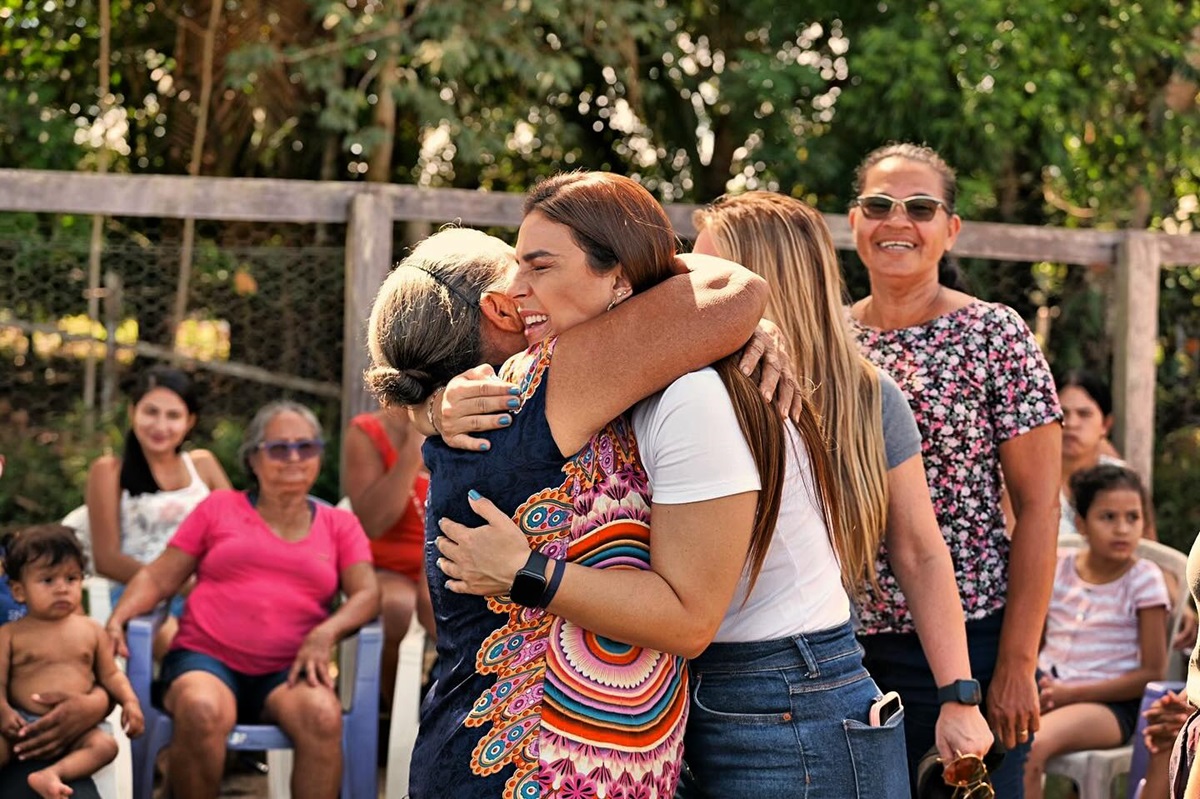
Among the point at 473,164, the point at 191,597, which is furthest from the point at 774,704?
the point at 473,164

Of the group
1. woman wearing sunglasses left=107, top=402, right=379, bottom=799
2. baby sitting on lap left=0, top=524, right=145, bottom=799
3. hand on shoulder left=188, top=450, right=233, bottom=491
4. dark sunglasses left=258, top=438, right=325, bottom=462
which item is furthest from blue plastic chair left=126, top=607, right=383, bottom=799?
hand on shoulder left=188, top=450, right=233, bottom=491

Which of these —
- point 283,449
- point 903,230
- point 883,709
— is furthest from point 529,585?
point 283,449

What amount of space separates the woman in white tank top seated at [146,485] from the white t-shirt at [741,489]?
10.1ft

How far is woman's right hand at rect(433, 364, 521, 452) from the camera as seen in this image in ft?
6.00

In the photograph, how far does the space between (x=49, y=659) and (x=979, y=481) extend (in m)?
2.42

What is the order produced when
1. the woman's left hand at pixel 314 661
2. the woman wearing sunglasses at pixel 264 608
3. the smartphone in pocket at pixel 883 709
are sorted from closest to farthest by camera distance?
1. the smartphone in pocket at pixel 883 709
2. the woman wearing sunglasses at pixel 264 608
3. the woman's left hand at pixel 314 661

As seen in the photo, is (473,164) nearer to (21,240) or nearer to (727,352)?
(21,240)

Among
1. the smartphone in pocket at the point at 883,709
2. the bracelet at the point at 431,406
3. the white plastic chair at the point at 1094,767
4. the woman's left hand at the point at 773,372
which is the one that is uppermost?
the woman's left hand at the point at 773,372

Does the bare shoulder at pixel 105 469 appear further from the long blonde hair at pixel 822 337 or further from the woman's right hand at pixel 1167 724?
the woman's right hand at pixel 1167 724

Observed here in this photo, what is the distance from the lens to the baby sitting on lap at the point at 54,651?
3609mm

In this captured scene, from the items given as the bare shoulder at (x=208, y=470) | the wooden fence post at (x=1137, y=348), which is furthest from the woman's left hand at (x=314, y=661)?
the wooden fence post at (x=1137, y=348)

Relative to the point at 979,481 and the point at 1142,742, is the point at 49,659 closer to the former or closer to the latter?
the point at 979,481

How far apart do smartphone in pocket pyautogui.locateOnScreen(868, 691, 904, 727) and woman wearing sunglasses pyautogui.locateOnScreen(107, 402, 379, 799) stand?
2.30m

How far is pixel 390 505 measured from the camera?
15.4 ft
